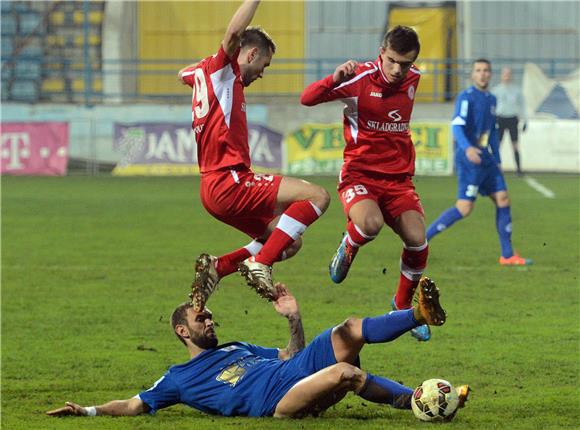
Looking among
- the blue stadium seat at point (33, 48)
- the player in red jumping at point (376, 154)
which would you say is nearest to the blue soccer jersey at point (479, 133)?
the player in red jumping at point (376, 154)

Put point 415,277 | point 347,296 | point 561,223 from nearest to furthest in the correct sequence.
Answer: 1. point 415,277
2. point 347,296
3. point 561,223

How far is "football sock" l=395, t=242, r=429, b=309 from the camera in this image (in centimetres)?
961

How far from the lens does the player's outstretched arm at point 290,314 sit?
7680 mm

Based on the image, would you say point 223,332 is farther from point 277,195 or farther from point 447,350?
point 277,195

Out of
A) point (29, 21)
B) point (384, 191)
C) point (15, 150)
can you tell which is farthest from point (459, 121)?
point (29, 21)

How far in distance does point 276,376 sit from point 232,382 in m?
0.28

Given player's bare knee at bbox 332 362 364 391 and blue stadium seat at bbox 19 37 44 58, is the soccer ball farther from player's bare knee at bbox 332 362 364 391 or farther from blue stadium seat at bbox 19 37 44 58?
A: blue stadium seat at bbox 19 37 44 58

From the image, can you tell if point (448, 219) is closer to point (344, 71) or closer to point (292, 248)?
point (344, 71)

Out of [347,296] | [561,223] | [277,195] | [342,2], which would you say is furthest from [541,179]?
[277,195]

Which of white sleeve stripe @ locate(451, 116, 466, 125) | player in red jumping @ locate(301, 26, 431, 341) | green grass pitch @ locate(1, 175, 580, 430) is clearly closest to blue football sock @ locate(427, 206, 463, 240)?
green grass pitch @ locate(1, 175, 580, 430)

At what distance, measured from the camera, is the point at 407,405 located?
7.76 m

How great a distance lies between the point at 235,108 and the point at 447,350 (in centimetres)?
315

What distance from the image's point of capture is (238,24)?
7547 mm

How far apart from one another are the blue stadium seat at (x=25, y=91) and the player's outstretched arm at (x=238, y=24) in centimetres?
2609
